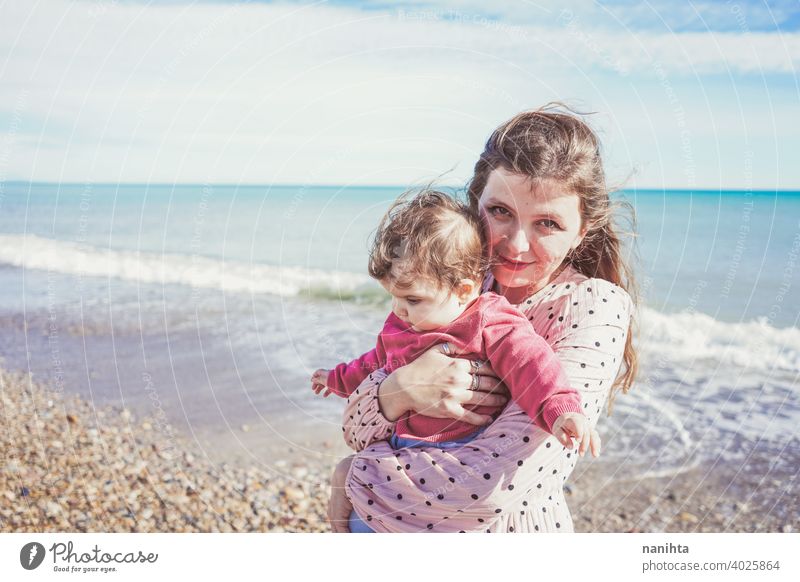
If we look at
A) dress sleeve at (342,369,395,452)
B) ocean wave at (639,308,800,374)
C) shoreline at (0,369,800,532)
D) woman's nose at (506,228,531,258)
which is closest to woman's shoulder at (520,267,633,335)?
woman's nose at (506,228,531,258)

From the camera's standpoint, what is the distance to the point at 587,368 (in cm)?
158

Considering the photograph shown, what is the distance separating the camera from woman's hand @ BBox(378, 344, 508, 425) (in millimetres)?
1590

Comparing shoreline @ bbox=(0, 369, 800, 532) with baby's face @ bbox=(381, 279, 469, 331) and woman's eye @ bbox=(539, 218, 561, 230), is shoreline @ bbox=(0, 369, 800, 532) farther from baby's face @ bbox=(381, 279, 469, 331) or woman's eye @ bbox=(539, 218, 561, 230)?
woman's eye @ bbox=(539, 218, 561, 230)

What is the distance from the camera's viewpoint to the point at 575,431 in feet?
4.76

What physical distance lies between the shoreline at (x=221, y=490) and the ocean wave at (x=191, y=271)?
461cm

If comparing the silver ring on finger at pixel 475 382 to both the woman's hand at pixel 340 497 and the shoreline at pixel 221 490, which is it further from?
the shoreline at pixel 221 490

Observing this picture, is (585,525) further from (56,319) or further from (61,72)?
(56,319)

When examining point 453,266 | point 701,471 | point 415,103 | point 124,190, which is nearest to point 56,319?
point 415,103

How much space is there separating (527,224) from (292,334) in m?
5.54

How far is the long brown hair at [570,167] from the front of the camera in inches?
66.1
